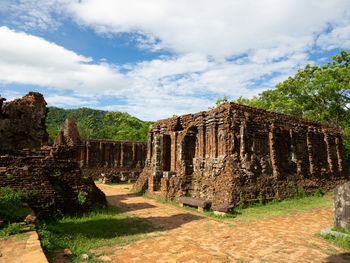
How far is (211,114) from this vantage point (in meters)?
11.1

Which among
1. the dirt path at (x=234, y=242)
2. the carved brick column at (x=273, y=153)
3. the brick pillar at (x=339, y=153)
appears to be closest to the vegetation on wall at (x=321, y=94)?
the brick pillar at (x=339, y=153)

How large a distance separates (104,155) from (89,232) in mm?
18465

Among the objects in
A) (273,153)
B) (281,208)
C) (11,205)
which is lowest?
(281,208)

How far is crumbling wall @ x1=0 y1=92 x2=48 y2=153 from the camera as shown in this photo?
1137cm

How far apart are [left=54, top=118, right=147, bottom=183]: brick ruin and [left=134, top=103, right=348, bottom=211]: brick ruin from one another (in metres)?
9.91

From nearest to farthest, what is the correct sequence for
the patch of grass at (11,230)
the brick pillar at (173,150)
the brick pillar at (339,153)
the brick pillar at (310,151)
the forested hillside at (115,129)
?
the patch of grass at (11,230) → the brick pillar at (173,150) → the brick pillar at (310,151) → the brick pillar at (339,153) → the forested hillside at (115,129)

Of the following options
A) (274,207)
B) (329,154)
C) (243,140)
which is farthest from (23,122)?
(329,154)

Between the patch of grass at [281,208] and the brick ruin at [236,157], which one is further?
the brick ruin at [236,157]

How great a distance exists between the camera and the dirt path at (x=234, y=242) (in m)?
4.79

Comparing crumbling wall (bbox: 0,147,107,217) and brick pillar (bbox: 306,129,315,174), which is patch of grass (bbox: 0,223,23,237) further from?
brick pillar (bbox: 306,129,315,174)

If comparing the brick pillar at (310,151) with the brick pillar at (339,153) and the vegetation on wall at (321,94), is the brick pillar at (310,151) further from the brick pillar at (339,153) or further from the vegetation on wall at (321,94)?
the vegetation on wall at (321,94)

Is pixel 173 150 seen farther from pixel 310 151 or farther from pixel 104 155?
pixel 104 155

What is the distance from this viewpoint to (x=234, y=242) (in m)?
5.75

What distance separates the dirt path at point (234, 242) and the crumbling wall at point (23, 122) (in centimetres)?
720
